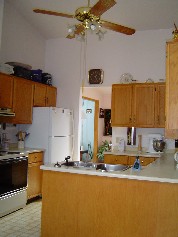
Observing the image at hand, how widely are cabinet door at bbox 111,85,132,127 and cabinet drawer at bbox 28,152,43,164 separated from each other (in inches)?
60.1

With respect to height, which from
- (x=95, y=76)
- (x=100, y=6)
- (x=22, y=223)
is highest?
(x=100, y=6)

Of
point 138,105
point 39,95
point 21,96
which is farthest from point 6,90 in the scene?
point 138,105

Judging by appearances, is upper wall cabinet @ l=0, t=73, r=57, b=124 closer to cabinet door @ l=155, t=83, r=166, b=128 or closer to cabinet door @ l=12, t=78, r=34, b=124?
cabinet door @ l=12, t=78, r=34, b=124

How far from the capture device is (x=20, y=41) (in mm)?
5312

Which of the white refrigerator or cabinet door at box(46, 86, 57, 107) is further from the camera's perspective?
cabinet door at box(46, 86, 57, 107)

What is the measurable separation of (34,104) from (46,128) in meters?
0.57

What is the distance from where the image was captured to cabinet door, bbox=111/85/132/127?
5.07m

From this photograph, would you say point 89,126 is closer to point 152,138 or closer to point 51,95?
point 51,95

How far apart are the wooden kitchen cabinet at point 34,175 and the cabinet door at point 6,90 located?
0.97 m

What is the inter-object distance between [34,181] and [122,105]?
217 centimetres

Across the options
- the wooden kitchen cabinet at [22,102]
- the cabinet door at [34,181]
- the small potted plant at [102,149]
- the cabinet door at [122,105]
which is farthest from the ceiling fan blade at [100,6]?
the small potted plant at [102,149]

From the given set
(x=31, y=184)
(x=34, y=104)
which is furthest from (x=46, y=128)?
(x=31, y=184)

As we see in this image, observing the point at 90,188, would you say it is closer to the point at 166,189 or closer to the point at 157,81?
the point at 166,189

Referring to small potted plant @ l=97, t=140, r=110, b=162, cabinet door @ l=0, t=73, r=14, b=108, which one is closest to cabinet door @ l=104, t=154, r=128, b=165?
cabinet door @ l=0, t=73, r=14, b=108
